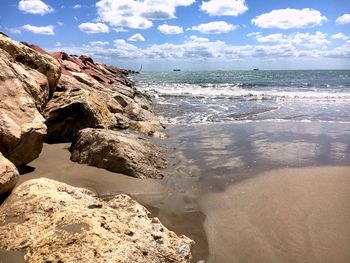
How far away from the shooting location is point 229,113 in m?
15.3

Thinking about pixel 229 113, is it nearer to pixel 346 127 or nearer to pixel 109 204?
pixel 346 127

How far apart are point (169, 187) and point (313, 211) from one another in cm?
224

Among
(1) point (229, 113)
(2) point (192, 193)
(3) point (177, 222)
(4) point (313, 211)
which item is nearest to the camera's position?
(3) point (177, 222)

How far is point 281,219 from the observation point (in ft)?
16.2

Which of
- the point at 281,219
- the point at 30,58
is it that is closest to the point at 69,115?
the point at 30,58

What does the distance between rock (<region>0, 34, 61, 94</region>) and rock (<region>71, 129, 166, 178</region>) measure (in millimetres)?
2333

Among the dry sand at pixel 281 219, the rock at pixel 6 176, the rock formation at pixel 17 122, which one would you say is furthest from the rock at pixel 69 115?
the rock at pixel 6 176

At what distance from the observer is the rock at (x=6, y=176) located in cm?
382

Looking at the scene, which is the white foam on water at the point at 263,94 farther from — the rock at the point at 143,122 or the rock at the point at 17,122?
the rock at the point at 17,122

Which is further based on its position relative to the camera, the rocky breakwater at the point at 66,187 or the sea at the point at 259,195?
the sea at the point at 259,195

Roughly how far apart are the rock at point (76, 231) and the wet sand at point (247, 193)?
63 cm

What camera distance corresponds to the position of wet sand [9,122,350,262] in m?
4.31

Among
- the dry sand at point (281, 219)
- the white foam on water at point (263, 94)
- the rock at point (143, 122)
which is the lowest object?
the dry sand at point (281, 219)

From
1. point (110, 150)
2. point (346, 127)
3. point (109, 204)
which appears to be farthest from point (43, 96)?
point (346, 127)
